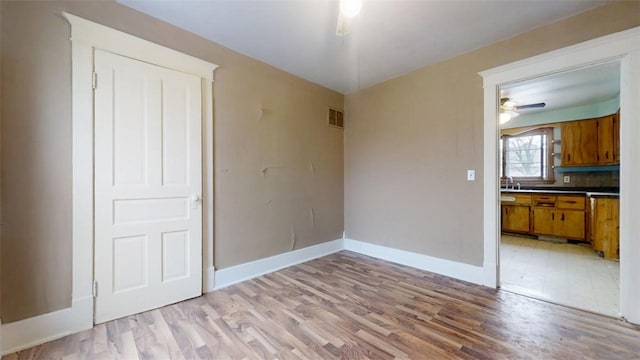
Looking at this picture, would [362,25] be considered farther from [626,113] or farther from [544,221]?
[544,221]

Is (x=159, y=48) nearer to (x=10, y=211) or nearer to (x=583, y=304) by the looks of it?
(x=10, y=211)

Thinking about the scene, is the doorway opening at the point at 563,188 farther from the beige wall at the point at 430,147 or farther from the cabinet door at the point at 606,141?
the beige wall at the point at 430,147

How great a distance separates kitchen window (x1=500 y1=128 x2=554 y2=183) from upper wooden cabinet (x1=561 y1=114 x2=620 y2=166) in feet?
0.93

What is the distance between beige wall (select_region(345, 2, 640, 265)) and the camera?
247 cm

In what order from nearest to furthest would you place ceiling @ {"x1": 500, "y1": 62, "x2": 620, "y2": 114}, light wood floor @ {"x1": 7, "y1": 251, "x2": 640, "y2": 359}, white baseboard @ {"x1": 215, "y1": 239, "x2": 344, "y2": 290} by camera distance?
light wood floor @ {"x1": 7, "y1": 251, "x2": 640, "y2": 359} → white baseboard @ {"x1": 215, "y1": 239, "x2": 344, "y2": 290} → ceiling @ {"x1": 500, "y1": 62, "x2": 620, "y2": 114}

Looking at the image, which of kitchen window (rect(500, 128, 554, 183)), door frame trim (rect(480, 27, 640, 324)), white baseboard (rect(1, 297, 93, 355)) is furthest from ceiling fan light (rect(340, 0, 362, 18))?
kitchen window (rect(500, 128, 554, 183))

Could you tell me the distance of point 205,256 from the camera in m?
2.59

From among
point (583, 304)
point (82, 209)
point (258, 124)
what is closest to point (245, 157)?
point (258, 124)

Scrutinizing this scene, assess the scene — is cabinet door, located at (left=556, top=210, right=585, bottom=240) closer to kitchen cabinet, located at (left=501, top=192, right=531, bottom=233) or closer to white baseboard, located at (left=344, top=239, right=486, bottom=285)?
kitchen cabinet, located at (left=501, top=192, right=531, bottom=233)

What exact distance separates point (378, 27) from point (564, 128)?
480cm

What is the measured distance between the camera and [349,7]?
1604 millimetres

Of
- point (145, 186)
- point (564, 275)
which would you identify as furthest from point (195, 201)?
point (564, 275)

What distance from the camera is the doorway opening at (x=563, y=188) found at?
2861 millimetres

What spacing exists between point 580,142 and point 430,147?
3709 millimetres
